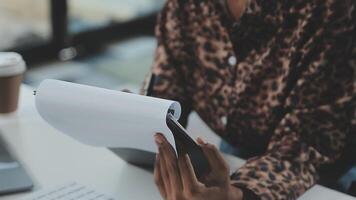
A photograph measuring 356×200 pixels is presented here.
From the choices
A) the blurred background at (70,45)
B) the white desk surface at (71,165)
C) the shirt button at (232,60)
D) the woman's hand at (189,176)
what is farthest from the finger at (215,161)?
the blurred background at (70,45)

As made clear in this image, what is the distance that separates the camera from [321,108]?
1.03m

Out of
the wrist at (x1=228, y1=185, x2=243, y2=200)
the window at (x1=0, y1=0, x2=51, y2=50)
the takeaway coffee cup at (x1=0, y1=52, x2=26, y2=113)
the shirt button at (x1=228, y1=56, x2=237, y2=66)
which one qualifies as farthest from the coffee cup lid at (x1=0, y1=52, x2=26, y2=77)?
the window at (x1=0, y1=0, x2=51, y2=50)

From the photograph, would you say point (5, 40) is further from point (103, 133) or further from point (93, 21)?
point (103, 133)

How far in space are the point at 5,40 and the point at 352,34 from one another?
2057 mm

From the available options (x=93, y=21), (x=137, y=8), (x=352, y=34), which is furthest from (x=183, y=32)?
(x=137, y=8)

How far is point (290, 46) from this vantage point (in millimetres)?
1075

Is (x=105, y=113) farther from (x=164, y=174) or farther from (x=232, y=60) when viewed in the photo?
(x=232, y=60)

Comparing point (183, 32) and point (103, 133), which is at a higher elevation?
point (183, 32)

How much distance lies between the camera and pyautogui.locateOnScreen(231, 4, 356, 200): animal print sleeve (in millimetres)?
1015

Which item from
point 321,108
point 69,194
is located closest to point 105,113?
point 69,194

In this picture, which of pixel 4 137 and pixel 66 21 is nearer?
pixel 4 137

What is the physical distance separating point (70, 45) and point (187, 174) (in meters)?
2.19

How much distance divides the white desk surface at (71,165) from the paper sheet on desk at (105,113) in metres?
0.10

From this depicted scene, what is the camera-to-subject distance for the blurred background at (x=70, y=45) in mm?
2707
